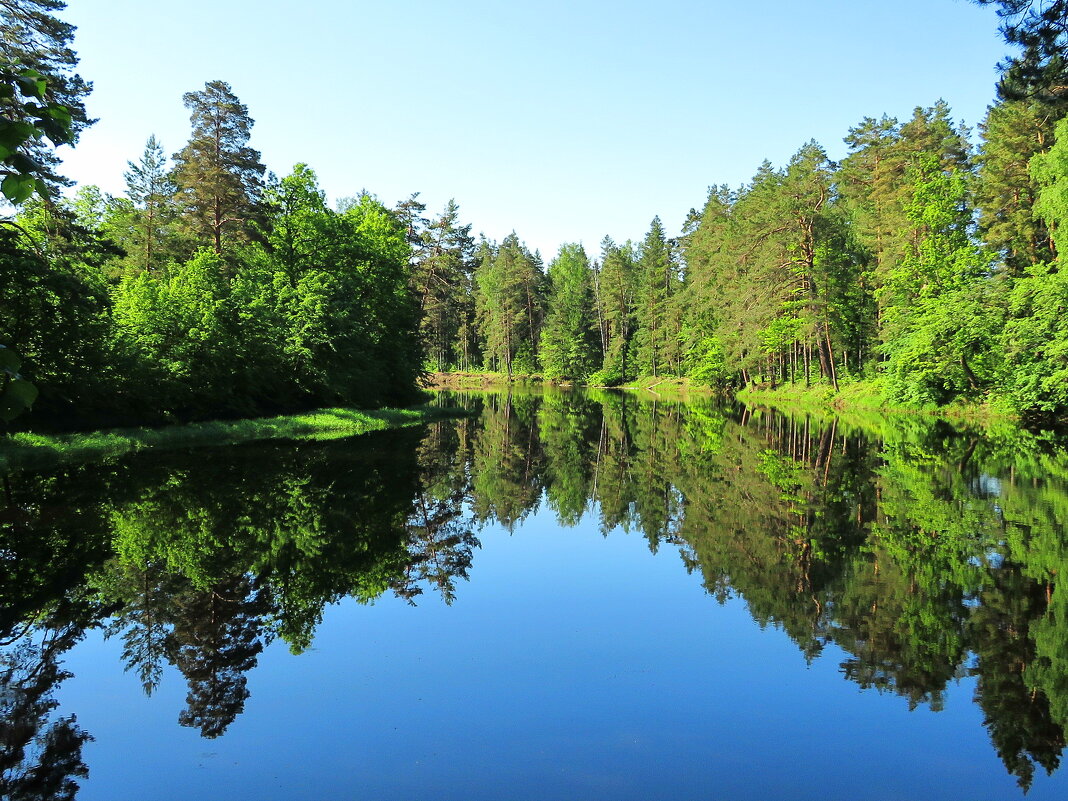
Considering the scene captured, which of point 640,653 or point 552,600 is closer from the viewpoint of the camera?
point 640,653

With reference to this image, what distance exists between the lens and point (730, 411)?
44.1 metres

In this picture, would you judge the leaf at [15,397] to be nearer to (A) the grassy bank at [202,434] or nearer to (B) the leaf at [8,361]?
(B) the leaf at [8,361]

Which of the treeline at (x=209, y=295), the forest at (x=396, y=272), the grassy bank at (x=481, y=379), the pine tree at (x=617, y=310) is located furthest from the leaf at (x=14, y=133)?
the grassy bank at (x=481, y=379)

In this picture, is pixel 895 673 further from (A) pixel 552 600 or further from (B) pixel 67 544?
(B) pixel 67 544

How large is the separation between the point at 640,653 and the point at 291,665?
140 inches

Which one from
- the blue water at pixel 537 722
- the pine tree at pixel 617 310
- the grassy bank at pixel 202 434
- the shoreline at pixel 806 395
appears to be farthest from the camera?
the pine tree at pixel 617 310

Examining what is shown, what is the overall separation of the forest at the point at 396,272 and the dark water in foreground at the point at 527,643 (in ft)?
13.7

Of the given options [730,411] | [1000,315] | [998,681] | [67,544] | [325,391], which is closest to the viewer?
[998,681]

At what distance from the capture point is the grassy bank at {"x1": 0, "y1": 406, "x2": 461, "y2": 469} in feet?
57.6

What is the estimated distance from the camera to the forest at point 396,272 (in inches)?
763

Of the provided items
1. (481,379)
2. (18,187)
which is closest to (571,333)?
(481,379)

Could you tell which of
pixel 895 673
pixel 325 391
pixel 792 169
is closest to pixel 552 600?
pixel 895 673

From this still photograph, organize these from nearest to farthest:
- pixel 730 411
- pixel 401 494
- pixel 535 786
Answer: pixel 535 786 → pixel 401 494 → pixel 730 411

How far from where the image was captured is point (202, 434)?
22906 millimetres
